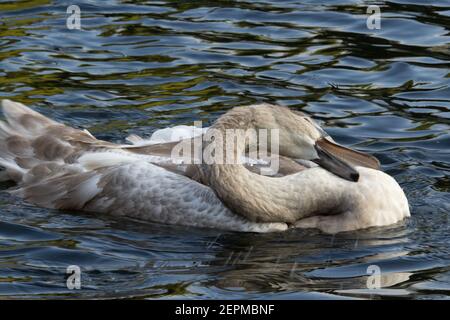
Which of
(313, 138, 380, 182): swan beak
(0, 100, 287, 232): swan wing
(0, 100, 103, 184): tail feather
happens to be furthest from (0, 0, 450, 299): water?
(313, 138, 380, 182): swan beak

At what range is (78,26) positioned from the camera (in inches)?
582

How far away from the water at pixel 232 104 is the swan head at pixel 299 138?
513mm

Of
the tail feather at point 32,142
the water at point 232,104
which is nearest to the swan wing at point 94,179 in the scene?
the tail feather at point 32,142

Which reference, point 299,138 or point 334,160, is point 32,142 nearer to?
point 299,138

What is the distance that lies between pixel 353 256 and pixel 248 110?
1.34 metres

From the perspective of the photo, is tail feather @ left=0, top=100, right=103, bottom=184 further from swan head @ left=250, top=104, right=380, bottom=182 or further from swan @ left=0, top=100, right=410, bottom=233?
swan head @ left=250, top=104, right=380, bottom=182

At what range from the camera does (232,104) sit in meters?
12.7

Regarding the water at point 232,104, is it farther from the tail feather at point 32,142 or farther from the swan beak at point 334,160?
the swan beak at point 334,160

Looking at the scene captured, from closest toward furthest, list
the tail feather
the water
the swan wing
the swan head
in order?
the water, the swan head, the swan wing, the tail feather

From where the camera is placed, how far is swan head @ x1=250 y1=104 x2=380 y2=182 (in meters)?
9.62

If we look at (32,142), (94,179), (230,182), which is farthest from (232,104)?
(230,182)

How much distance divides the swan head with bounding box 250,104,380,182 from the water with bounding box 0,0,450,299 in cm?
51

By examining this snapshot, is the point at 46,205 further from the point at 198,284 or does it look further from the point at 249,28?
the point at 249,28

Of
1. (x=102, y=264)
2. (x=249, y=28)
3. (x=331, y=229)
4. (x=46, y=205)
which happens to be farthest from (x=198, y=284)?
(x=249, y=28)
